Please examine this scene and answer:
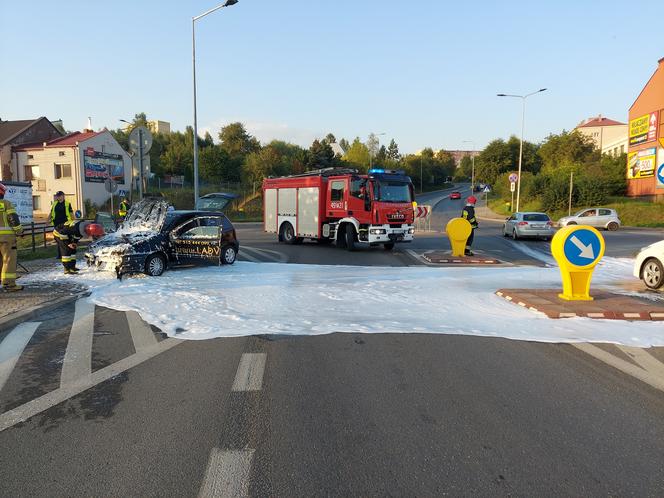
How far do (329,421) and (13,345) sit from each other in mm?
4463

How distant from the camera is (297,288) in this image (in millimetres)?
10086

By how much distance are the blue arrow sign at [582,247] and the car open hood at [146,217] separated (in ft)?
28.9

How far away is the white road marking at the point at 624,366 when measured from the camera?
4949mm

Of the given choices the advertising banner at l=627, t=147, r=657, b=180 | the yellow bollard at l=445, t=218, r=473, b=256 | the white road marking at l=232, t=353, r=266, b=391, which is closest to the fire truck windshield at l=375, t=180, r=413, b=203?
the yellow bollard at l=445, t=218, r=473, b=256

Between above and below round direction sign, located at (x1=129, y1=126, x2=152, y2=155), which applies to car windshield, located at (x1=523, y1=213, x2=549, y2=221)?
below

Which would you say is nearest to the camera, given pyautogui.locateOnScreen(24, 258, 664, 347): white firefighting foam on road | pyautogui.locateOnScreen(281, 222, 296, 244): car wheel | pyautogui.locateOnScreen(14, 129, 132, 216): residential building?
pyautogui.locateOnScreen(24, 258, 664, 347): white firefighting foam on road

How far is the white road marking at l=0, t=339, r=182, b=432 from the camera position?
13.8 feet

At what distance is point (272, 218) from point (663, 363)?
762 inches

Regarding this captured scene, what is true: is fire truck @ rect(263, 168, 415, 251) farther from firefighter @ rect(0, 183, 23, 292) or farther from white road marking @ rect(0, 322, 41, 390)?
white road marking @ rect(0, 322, 41, 390)

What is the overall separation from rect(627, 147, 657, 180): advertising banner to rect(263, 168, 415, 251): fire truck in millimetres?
33948

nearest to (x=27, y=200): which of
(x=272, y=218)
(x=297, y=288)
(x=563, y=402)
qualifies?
(x=272, y=218)

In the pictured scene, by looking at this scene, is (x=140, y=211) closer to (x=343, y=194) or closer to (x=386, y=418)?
(x=343, y=194)

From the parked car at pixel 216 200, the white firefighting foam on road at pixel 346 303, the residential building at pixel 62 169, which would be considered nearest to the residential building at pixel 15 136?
the residential building at pixel 62 169

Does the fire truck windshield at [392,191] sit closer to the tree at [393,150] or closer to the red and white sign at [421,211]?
the red and white sign at [421,211]
